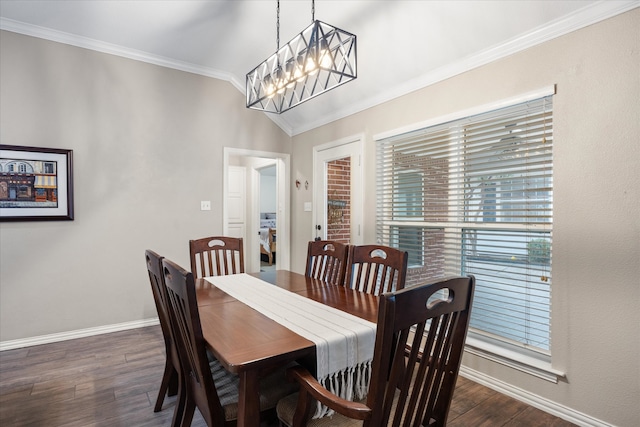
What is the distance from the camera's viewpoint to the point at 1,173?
2895 mm

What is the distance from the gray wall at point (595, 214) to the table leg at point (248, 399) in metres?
1.83

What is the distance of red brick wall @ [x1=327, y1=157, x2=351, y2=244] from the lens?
366 centimetres

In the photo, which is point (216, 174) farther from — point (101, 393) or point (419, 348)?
point (419, 348)

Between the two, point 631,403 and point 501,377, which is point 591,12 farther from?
point 501,377

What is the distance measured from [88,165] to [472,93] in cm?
338

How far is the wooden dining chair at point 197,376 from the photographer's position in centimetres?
120

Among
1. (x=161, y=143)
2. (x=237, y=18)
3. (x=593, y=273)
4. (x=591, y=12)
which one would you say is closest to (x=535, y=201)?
(x=593, y=273)

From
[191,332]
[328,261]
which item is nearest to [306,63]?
[328,261]

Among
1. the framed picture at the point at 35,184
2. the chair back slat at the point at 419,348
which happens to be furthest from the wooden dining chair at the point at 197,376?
the framed picture at the point at 35,184

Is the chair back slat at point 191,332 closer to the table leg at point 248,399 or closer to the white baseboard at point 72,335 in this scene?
the table leg at point 248,399

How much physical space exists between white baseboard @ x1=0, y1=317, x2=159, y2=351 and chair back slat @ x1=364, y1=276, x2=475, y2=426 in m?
3.21

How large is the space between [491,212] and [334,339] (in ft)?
5.37

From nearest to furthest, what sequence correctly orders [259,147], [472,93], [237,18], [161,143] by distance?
[472,93] < [237,18] < [161,143] < [259,147]

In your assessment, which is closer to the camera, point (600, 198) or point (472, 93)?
point (600, 198)
